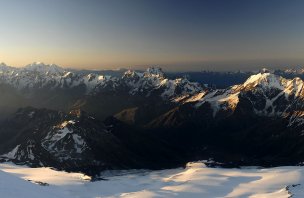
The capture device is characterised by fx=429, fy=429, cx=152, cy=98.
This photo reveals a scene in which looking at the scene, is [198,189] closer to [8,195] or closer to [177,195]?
[177,195]

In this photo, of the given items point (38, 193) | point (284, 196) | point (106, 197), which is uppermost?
point (38, 193)

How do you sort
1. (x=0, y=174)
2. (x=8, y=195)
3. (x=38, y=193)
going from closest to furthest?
(x=8, y=195) → (x=38, y=193) → (x=0, y=174)

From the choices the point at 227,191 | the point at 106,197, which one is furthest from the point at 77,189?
the point at 227,191

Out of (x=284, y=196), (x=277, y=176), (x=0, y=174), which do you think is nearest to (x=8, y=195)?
(x=0, y=174)

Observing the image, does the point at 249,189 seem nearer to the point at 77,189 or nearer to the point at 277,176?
the point at 277,176

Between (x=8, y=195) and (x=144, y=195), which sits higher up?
(x=8, y=195)

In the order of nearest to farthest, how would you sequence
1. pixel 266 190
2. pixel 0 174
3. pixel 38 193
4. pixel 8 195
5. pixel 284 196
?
1. pixel 8 195
2. pixel 38 193
3. pixel 0 174
4. pixel 284 196
5. pixel 266 190

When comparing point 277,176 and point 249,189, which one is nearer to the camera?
point 249,189

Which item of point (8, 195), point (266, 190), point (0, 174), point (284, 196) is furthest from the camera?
point (266, 190)

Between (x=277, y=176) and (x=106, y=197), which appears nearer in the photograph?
(x=106, y=197)
